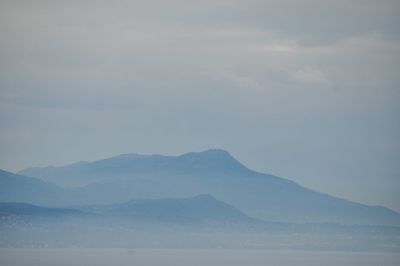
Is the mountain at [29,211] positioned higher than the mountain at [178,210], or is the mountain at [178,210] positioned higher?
the mountain at [178,210]

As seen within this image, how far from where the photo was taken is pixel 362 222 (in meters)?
106

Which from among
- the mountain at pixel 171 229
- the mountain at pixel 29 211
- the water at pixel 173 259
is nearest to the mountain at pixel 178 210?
the mountain at pixel 171 229

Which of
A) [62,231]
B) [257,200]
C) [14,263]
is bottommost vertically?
[14,263]

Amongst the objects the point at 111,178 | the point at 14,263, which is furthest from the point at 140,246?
the point at 14,263

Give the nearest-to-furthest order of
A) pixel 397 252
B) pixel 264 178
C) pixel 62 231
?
pixel 397 252 < pixel 62 231 < pixel 264 178

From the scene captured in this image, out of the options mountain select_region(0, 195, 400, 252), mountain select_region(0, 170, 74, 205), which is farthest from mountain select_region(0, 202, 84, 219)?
mountain select_region(0, 170, 74, 205)

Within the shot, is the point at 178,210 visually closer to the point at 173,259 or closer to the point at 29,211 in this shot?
the point at 29,211

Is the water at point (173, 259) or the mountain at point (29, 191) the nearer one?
the water at point (173, 259)

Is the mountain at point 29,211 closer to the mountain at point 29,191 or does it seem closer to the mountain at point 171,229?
the mountain at point 171,229

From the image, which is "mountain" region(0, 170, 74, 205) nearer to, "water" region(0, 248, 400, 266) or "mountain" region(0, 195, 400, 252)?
"mountain" region(0, 195, 400, 252)

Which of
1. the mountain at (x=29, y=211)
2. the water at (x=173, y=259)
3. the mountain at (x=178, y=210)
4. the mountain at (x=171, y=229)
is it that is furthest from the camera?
the mountain at (x=178, y=210)

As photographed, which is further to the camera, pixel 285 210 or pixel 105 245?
pixel 285 210

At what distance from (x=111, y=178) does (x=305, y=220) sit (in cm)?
2796

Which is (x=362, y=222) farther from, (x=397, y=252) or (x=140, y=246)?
(x=140, y=246)
